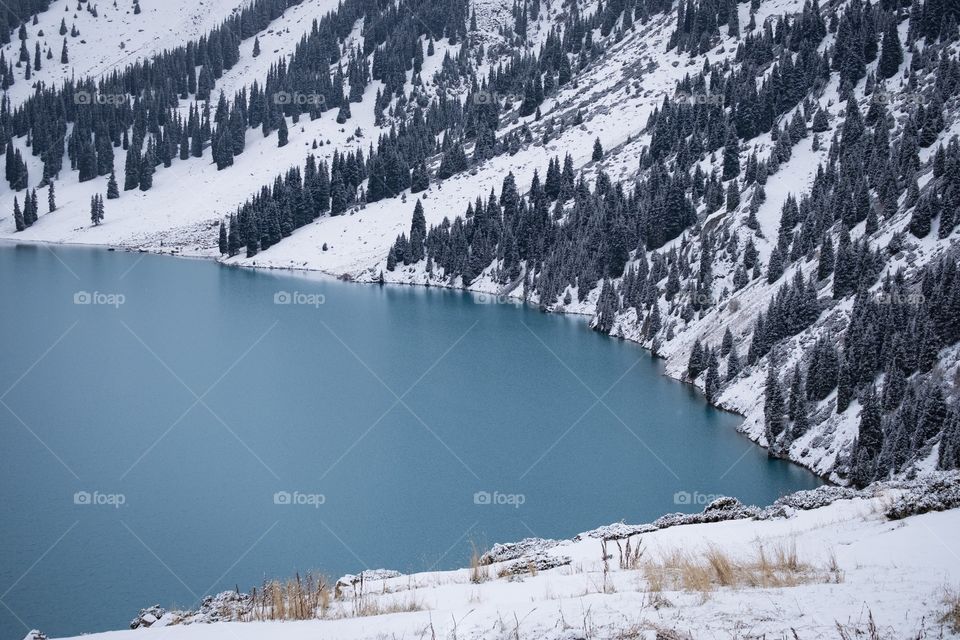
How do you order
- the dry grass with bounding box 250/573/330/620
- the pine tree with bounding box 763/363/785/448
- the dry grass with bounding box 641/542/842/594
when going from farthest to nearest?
the pine tree with bounding box 763/363/785/448
the dry grass with bounding box 250/573/330/620
the dry grass with bounding box 641/542/842/594

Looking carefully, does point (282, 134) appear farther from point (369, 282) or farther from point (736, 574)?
point (736, 574)

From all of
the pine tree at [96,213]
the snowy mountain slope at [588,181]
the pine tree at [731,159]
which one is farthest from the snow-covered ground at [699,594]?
the pine tree at [96,213]

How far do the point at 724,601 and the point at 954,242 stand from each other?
44.2m

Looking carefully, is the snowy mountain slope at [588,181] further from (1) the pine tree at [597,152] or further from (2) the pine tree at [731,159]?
(2) the pine tree at [731,159]

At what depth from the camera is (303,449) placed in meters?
41.6

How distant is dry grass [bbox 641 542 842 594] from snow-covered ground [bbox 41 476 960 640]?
0.09 ft

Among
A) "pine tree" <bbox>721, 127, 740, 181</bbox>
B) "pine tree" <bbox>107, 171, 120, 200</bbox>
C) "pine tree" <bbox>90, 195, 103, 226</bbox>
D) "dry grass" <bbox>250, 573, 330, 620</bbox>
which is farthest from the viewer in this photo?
"pine tree" <bbox>107, 171, 120, 200</bbox>

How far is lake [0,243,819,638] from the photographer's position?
2842 centimetres

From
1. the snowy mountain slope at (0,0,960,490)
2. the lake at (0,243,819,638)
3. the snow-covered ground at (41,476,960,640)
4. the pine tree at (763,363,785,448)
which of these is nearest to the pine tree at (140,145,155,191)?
the snowy mountain slope at (0,0,960,490)

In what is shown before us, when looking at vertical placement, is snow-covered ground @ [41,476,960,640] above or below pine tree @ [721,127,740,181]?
below

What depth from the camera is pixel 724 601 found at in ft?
Answer: 25.6

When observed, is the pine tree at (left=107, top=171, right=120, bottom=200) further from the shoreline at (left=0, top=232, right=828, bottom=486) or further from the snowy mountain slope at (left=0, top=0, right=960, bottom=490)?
the shoreline at (left=0, top=232, right=828, bottom=486)

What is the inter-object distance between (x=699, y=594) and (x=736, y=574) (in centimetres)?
121

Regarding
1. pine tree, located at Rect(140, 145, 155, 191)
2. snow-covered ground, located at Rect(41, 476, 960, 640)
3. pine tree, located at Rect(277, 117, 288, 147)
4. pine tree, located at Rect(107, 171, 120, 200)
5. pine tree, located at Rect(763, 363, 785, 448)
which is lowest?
snow-covered ground, located at Rect(41, 476, 960, 640)
